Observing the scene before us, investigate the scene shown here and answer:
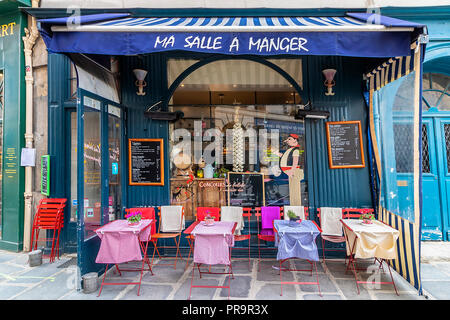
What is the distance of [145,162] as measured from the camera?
19.1ft

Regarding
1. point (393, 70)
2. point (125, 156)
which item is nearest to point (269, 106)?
point (393, 70)

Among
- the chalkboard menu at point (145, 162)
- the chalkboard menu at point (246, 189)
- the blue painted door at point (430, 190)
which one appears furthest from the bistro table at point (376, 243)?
the chalkboard menu at point (145, 162)

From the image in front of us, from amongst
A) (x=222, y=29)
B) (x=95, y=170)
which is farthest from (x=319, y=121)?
(x=95, y=170)

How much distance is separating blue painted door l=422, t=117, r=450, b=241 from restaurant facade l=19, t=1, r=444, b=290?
68.5 inches

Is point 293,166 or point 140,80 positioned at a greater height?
point 140,80

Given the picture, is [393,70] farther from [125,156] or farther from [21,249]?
[21,249]

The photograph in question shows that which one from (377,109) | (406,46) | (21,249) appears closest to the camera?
(406,46)

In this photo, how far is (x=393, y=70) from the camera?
4.73m

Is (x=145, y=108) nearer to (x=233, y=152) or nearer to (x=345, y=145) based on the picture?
(x=233, y=152)

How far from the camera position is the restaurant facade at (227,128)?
4.92 meters

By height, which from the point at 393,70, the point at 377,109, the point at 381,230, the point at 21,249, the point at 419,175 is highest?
the point at 393,70

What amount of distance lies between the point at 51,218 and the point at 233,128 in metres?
4.34

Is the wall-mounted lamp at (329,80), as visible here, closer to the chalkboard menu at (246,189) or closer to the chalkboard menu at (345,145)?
the chalkboard menu at (345,145)

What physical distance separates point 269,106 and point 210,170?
1989 mm
